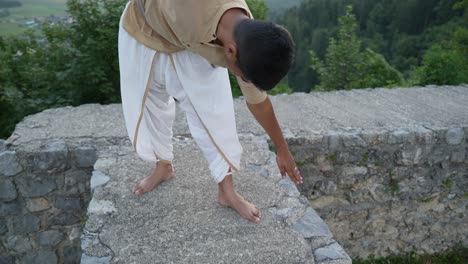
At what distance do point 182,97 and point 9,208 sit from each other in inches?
68.9

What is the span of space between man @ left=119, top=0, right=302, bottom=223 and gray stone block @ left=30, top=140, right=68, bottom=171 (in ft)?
2.73

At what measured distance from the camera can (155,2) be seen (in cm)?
173

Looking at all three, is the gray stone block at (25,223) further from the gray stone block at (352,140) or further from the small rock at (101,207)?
the gray stone block at (352,140)

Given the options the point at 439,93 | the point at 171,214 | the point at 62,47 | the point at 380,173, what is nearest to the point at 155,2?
the point at 171,214

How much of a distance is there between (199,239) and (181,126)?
1.26m

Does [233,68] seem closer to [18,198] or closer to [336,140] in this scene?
[336,140]

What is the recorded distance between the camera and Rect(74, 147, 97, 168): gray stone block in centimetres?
279

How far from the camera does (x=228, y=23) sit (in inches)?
57.7

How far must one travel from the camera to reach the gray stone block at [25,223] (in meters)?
2.93

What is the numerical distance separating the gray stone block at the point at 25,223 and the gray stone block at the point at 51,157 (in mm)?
400

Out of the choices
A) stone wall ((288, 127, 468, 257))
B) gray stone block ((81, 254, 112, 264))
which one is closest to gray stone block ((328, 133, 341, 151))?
stone wall ((288, 127, 468, 257))

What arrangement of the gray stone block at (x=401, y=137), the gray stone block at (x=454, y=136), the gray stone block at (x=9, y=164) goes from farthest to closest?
the gray stone block at (x=454, y=136) → the gray stone block at (x=401, y=137) → the gray stone block at (x=9, y=164)

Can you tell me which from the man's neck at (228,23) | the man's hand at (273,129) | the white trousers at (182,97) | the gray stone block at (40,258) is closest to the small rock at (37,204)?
the gray stone block at (40,258)

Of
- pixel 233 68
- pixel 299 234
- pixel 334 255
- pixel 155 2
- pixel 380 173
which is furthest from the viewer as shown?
pixel 380 173
